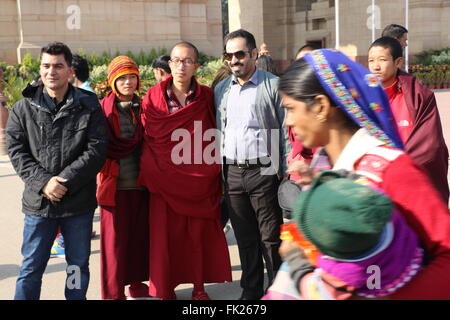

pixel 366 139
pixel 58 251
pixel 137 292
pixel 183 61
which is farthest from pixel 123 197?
pixel 366 139

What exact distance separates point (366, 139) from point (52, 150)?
2.49m

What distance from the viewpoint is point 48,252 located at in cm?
363

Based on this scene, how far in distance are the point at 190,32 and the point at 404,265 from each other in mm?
17617

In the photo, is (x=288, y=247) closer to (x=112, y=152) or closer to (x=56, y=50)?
(x=56, y=50)

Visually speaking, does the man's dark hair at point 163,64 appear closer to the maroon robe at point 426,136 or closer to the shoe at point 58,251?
the shoe at point 58,251

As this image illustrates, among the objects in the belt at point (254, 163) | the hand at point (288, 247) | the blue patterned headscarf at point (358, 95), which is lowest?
the belt at point (254, 163)

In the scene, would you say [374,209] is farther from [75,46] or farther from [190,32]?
[190,32]

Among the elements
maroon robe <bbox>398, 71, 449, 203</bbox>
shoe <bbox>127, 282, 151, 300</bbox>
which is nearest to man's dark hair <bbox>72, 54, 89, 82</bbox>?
shoe <bbox>127, 282, 151, 300</bbox>

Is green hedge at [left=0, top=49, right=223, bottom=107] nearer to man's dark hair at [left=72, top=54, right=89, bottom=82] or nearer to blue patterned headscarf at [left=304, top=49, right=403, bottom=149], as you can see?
man's dark hair at [left=72, top=54, right=89, bottom=82]

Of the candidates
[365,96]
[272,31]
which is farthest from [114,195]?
[272,31]

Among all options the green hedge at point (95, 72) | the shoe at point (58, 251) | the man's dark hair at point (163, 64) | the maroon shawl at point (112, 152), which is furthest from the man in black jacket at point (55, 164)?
the green hedge at point (95, 72)

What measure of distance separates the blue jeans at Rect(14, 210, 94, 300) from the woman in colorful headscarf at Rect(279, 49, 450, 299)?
7.59 ft

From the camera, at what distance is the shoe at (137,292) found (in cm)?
450

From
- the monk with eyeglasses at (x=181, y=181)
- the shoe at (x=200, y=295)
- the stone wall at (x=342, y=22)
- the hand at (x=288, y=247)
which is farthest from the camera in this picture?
the stone wall at (x=342, y=22)
